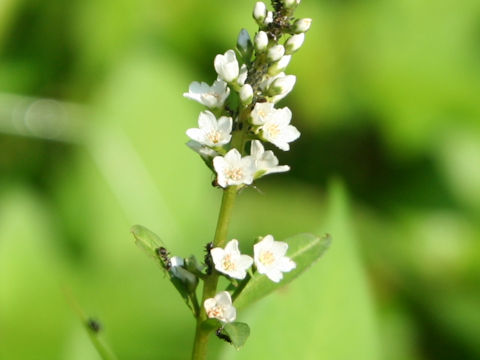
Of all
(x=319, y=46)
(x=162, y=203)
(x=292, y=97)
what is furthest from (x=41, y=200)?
(x=319, y=46)

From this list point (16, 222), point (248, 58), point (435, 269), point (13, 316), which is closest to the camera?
point (248, 58)

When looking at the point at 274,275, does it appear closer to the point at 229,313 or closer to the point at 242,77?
the point at 229,313

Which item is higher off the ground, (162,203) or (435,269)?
(162,203)

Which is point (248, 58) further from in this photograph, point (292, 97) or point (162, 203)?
point (292, 97)

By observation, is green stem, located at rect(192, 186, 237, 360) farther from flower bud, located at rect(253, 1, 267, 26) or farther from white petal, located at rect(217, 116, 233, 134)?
flower bud, located at rect(253, 1, 267, 26)

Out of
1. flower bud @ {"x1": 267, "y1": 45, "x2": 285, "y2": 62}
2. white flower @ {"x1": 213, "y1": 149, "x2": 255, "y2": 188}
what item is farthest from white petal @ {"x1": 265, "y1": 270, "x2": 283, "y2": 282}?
flower bud @ {"x1": 267, "y1": 45, "x2": 285, "y2": 62}

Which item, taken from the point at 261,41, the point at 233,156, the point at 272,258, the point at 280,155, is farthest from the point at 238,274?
the point at 280,155
